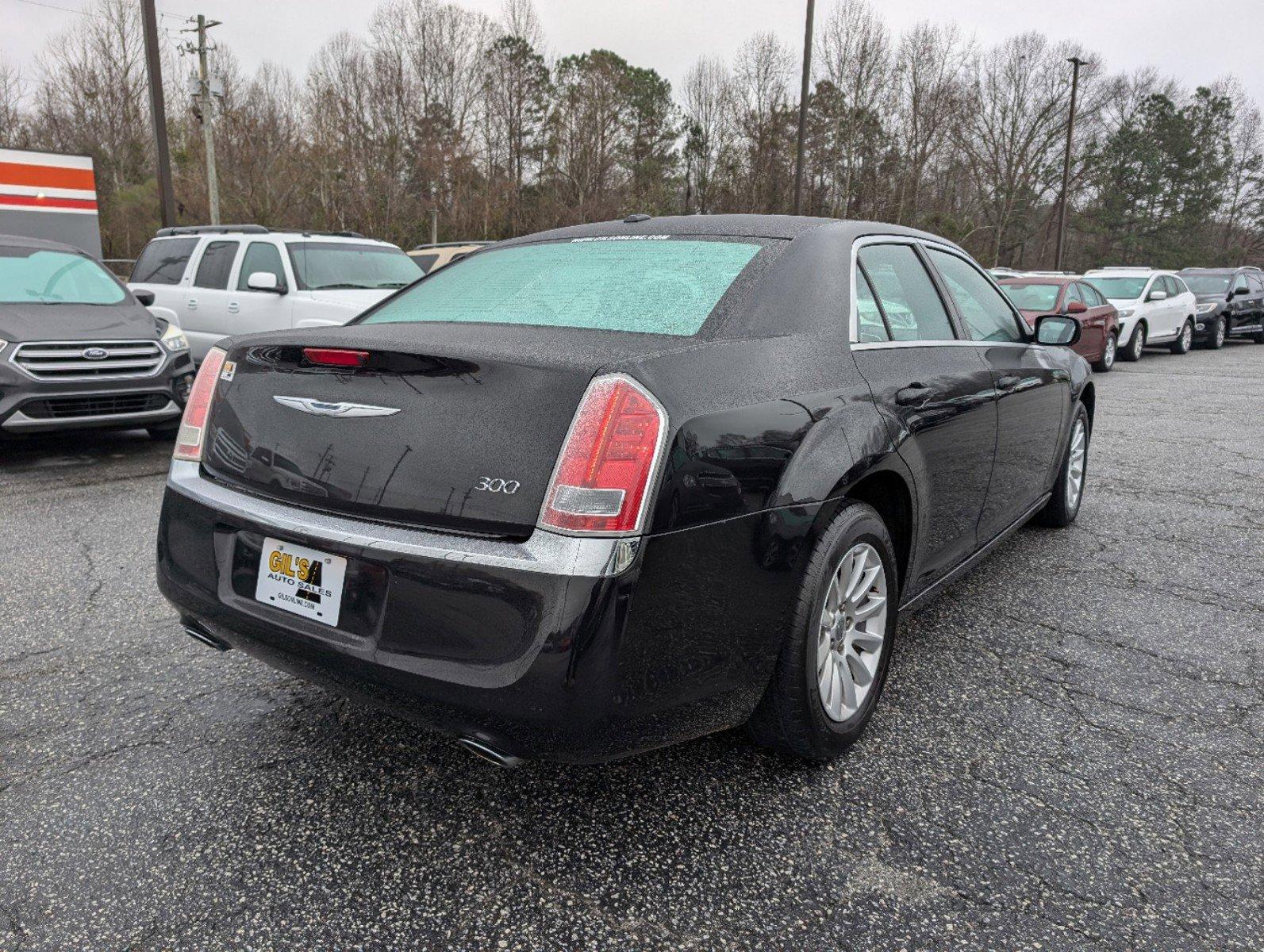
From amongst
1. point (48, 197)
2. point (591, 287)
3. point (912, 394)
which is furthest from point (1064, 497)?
point (48, 197)

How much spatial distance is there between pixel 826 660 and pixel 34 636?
2865 mm

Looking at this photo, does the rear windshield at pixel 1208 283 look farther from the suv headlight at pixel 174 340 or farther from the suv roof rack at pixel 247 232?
the suv headlight at pixel 174 340

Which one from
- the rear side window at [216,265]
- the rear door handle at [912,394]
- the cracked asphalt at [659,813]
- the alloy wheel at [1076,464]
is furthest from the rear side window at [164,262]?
the rear door handle at [912,394]

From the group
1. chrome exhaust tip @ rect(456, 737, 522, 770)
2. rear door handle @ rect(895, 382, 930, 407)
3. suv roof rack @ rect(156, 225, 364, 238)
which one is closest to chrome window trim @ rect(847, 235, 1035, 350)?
rear door handle @ rect(895, 382, 930, 407)

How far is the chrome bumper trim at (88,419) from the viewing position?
6066 millimetres

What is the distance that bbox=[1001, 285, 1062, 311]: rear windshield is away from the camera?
517 inches

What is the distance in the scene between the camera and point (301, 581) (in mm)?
2104

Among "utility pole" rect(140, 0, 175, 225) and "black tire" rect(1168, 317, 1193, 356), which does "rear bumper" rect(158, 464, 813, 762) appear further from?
"black tire" rect(1168, 317, 1193, 356)

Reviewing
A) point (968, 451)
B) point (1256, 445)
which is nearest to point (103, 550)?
point (968, 451)

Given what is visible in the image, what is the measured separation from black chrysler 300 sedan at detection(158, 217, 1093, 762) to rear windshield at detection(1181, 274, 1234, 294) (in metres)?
21.1

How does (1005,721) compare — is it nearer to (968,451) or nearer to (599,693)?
(968,451)

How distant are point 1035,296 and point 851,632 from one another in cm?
1247

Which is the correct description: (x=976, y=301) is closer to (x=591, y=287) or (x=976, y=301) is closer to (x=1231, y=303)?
(x=591, y=287)

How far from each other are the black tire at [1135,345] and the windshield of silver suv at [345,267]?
12.9m
